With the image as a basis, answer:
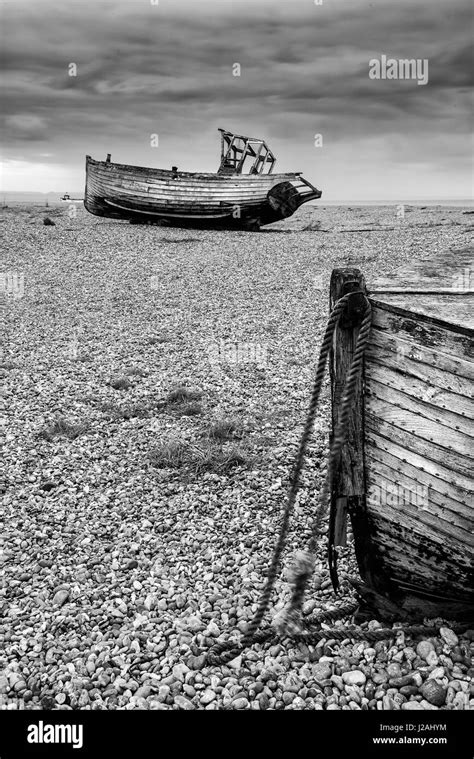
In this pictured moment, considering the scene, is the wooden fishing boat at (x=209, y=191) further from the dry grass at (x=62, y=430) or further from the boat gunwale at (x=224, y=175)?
the dry grass at (x=62, y=430)

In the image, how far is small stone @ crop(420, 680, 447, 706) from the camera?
4.23 metres

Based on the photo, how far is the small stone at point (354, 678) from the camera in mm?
4398

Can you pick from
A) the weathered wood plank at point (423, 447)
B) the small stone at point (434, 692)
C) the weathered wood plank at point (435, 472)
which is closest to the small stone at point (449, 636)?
the small stone at point (434, 692)

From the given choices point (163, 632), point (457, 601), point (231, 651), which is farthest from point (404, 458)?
point (163, 632)

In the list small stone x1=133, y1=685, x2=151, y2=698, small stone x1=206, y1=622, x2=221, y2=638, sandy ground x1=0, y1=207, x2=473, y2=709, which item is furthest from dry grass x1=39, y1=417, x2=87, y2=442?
small stone x1=133, y1=685, x2=151, y2=698

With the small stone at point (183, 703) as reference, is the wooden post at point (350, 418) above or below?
above

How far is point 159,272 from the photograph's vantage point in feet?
77.8

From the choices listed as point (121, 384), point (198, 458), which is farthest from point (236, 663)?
point (121, 384)

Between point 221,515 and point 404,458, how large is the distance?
3035 millimetres

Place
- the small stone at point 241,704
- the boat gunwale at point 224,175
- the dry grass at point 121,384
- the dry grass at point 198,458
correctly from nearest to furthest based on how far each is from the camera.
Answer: the small stone at point 241,704 < the dry grass at point 198,458 < the dry grass at point 121,384 < the boat gunwale at point 224,175

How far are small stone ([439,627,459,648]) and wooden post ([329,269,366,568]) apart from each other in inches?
40.9

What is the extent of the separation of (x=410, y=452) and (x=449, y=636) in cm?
163

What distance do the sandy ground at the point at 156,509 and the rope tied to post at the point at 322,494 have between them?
0.51ft

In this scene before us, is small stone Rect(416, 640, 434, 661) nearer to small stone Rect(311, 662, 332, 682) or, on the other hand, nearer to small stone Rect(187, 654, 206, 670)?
small stone Rect(311, 662, 332, 682)
